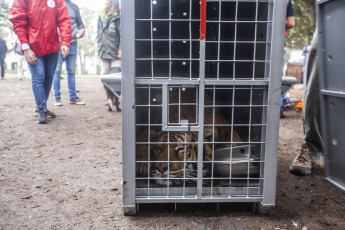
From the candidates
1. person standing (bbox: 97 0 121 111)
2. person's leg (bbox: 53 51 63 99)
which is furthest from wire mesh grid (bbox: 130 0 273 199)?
person's leg (bbox: 53 51 63 99)

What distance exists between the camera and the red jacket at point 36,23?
4.22 metres

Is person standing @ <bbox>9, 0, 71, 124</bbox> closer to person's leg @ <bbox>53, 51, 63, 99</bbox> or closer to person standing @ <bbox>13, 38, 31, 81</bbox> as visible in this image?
person's leg @ <bbox>53, 51, 63, 99</bbox>

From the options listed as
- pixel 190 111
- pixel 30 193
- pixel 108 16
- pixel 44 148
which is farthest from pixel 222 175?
pixel 108 16

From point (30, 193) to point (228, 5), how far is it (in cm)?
207

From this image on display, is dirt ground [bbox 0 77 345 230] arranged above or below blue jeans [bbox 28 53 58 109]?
below

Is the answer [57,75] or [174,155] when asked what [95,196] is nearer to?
[174,155]

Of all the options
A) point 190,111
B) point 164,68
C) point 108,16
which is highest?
point 108,16

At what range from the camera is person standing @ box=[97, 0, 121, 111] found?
5.57m

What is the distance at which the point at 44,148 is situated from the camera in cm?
362

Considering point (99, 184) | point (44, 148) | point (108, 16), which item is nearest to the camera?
point (99, 184)

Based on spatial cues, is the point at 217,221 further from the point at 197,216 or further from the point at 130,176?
the point at 130,176

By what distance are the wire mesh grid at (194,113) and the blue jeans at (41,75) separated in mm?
2784

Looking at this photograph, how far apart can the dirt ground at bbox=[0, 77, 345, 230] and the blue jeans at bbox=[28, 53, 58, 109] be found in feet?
2.04

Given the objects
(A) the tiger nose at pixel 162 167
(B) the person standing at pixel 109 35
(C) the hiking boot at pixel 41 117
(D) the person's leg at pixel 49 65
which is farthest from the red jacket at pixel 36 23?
(A) the tiger nose at pixel 162 167
